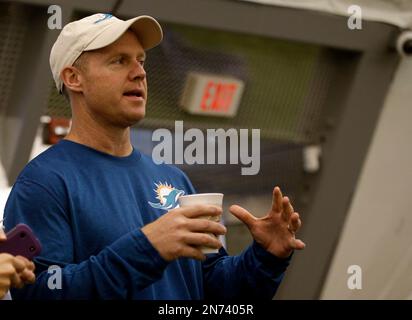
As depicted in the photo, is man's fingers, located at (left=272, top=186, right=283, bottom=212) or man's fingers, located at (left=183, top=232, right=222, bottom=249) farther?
man's fingers, located at (left=272, top=186, right=283, bottom=212)

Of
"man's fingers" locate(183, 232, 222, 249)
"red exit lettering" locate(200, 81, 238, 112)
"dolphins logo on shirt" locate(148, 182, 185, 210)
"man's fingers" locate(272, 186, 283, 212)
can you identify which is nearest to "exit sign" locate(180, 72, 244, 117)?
"red exit lettering" locate(200, 81, 238, 112)

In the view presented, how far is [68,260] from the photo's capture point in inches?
90.0

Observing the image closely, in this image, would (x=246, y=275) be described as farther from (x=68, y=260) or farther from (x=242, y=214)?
(x=68, y=260)

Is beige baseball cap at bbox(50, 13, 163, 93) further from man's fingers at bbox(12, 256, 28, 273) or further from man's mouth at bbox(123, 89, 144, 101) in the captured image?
man's fingers at bbox(12, 256, 28, 273)

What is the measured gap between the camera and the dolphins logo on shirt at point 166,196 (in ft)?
8.16

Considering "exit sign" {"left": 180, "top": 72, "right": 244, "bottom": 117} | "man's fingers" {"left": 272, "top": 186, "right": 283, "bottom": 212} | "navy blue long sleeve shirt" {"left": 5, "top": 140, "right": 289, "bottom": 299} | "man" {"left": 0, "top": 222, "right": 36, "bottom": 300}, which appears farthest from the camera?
"exit sign" {"left": 180, "top": 72, "right": 244, "bottom": 117}

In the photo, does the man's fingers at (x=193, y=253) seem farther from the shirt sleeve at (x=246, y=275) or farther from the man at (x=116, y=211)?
the shirt sleeve at (x=246, y=275)

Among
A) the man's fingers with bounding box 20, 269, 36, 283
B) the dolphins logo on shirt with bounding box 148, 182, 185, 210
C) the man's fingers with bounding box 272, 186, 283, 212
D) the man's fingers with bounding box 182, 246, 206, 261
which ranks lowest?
the man's fingers with bounding box 20, 269, 36, 283

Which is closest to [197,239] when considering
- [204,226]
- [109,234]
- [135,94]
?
[204,226]

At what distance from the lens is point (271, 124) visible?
16.7 feet

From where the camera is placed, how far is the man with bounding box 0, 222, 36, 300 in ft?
6.94

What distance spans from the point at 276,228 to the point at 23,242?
0.66 meters

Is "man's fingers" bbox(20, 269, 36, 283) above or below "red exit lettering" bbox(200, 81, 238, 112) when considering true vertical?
below

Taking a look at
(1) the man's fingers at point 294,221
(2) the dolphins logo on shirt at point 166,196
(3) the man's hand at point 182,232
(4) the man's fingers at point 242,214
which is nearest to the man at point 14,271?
A: (3) the man's hand at point 182,232
